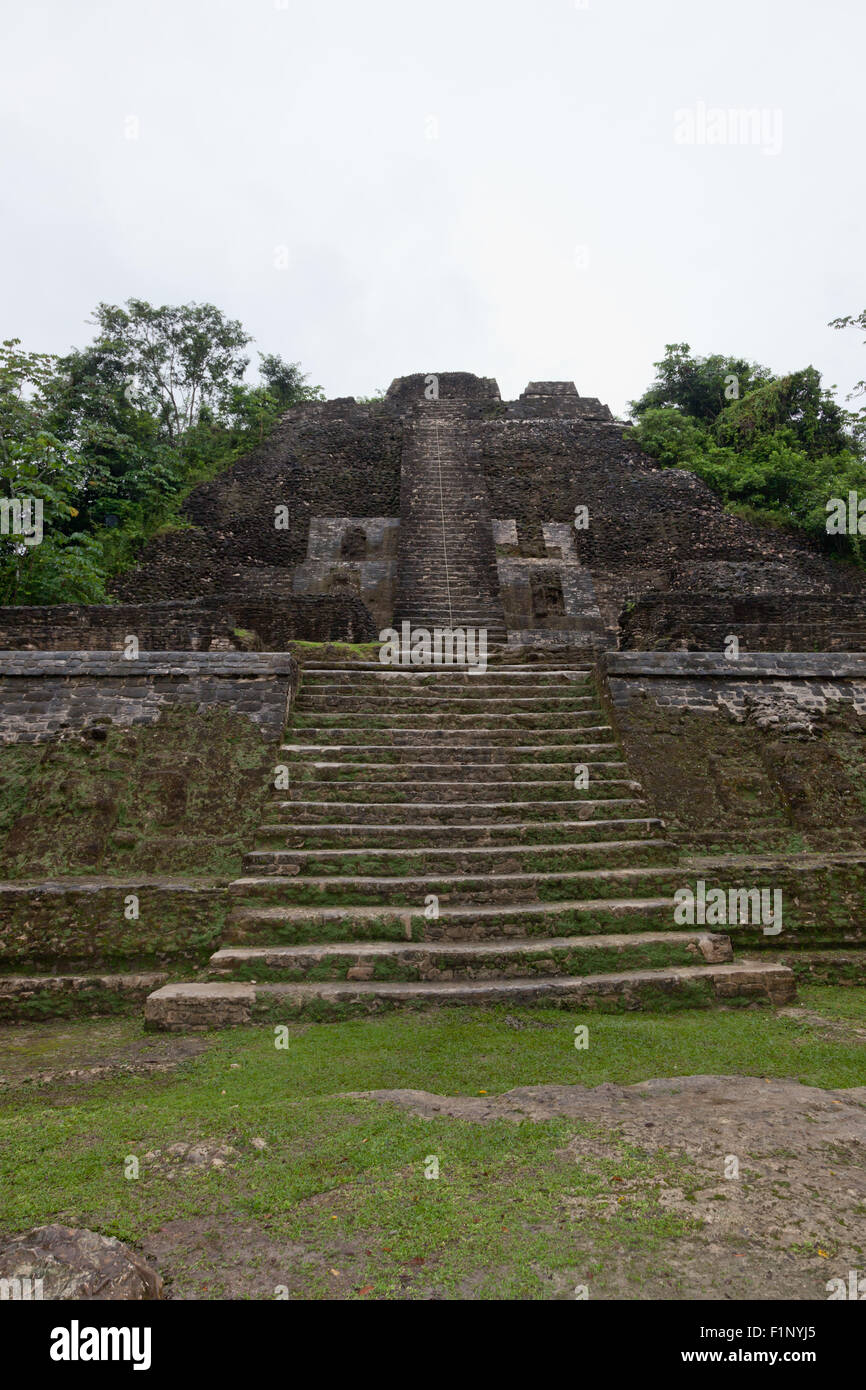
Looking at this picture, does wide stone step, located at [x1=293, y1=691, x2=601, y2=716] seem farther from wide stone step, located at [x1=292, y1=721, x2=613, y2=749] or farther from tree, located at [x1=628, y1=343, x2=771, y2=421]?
tree, located at [x1=628, y1=343, x2=771, y2=421]

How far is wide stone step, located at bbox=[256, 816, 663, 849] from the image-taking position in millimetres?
6043

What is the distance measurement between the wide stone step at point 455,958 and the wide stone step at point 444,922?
79mm

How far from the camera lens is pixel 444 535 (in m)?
17.6

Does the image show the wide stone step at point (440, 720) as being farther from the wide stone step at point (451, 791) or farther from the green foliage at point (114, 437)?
the green foliage at point (114, 437)

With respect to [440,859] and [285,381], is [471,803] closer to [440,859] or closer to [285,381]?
[440,859]

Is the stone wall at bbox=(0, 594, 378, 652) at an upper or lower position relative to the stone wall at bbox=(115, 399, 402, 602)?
lower

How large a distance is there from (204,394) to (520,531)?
17907mm

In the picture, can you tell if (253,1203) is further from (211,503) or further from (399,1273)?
(211,503)

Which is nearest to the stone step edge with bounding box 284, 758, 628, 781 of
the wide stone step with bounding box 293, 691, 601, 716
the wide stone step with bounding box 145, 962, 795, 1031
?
the wide stone step with bounding box 293, 691, 601, 716

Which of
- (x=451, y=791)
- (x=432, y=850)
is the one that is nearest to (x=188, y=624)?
(x=451, y=791)

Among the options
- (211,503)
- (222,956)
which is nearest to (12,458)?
(211,503)

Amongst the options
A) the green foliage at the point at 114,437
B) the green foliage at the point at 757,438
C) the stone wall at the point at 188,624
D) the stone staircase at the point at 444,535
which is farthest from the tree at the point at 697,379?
the stone wall at the point at 188,624

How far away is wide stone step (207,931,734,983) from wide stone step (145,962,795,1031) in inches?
2.9

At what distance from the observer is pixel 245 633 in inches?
416
